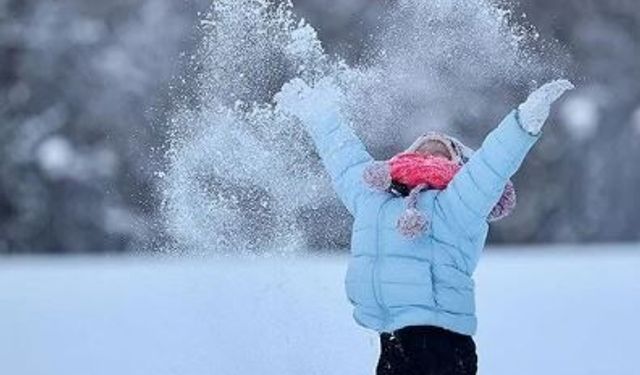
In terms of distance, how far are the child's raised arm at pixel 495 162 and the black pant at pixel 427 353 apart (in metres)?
0.22

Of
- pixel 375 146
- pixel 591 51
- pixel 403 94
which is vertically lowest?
pixel 375 146

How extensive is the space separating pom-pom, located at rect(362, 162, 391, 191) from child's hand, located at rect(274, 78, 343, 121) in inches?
10.3

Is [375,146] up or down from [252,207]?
up

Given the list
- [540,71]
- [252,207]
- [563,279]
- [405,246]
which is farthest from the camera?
[540,71]

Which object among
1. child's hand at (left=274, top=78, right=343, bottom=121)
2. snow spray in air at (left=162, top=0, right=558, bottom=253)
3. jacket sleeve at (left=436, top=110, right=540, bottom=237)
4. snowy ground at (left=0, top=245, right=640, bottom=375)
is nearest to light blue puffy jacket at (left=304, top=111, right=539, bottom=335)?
jacket sleeve at (left=436, top=110, right=540, bottom=237)

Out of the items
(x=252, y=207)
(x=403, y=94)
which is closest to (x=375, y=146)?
(x=403, y=94)

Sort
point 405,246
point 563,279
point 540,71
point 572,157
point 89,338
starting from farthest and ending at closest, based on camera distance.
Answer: point 572,157 < point 540,71 < point 563,279 < point 89,338 < point 405,246

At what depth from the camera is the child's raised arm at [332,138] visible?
107 inches

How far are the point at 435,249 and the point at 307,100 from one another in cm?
51

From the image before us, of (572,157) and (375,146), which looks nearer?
(375,146)

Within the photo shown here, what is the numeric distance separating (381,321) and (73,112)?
255 inches

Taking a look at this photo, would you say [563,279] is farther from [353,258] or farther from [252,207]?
[353,258]

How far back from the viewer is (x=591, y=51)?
859 centimetres

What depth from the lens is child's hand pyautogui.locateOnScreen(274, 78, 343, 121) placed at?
9.34ft
